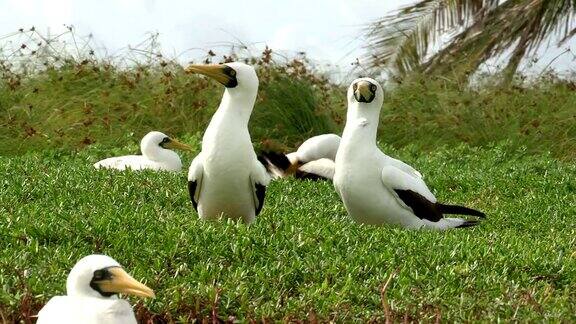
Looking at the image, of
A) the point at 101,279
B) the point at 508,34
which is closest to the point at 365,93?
the point at 101,279

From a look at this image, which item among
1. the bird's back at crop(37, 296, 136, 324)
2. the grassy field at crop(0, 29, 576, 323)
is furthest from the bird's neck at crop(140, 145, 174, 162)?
the bird's back at crop(37, 296, 136, 324)

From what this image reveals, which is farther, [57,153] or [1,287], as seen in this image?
[57,153]

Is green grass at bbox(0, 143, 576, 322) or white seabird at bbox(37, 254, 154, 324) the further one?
green grass at bbox(0, 143, 576, 322)

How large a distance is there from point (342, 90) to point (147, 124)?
166 inches

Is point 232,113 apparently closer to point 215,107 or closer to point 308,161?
point 308,161

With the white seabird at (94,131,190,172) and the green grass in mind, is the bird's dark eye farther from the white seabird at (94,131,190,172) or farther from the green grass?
the white seabird at (94,131,190,172)

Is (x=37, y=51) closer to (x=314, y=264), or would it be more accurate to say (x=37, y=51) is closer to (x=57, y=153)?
(x=57, y=153)

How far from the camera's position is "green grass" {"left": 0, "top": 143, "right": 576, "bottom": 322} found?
5488mm

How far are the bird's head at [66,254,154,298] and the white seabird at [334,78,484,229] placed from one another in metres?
3.87

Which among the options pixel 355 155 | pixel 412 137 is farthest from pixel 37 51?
pixel 355 155

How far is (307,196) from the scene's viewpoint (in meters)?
10.3

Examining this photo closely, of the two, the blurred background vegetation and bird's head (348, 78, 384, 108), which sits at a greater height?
bird's head (348, 78, 384, 108)

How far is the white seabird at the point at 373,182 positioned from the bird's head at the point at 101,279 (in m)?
3.87

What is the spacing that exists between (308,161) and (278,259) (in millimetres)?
6133
